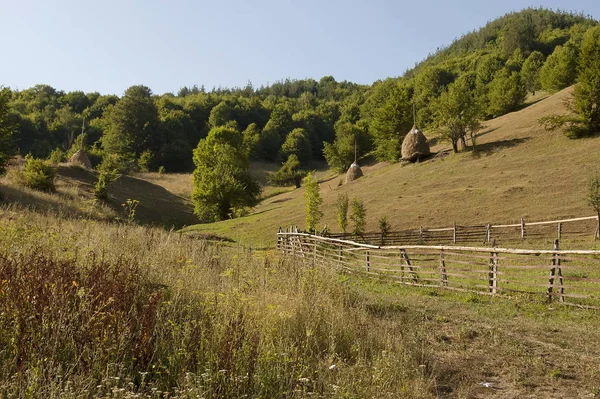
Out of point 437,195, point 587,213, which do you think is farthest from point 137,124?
point 587,213

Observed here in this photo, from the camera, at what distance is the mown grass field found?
3355 mm

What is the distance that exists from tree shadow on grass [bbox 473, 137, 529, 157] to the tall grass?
40.6 metres

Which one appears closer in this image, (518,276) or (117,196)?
(518,276)

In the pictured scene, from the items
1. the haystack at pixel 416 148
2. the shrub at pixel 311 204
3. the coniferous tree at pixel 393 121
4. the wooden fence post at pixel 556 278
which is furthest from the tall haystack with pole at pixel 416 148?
the wooden fence post at pixel 556 278

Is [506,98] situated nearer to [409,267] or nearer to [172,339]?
[409,267]

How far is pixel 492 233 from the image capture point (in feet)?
86.3

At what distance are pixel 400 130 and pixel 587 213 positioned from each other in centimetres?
3596

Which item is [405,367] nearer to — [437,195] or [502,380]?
[502,380]

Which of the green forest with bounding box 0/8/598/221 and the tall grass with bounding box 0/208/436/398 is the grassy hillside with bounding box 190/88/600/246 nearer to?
the green forest with bounding box 0/8/598/221

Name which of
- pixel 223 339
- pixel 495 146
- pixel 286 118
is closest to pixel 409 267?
pixel 223 339

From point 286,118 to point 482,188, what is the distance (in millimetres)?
76077

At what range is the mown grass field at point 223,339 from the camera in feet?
11.0

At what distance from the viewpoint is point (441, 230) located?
27.1 metres

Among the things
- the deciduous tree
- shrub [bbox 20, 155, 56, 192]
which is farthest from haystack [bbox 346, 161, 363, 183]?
shrub [bbox 20, 155, 56, 192]
